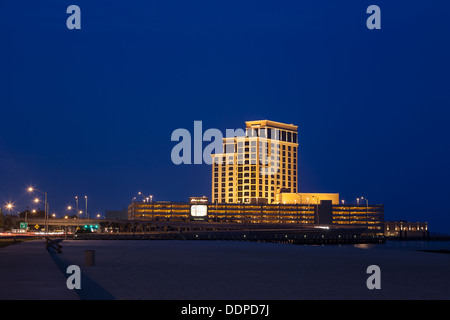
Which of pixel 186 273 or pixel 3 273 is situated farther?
pixel 186 273

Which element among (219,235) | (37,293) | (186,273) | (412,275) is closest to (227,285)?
(186,273)

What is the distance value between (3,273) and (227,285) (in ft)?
33.1

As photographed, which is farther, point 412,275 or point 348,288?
point 412,275

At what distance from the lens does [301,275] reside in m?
31.4

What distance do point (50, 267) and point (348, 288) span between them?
15334mm
